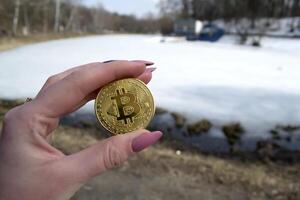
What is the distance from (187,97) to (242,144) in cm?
205

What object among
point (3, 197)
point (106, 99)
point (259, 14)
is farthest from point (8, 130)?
point (259, 14)

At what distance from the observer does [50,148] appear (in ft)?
3.92

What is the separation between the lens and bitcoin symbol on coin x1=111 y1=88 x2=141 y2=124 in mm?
1252

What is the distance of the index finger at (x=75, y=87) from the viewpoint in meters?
1.16

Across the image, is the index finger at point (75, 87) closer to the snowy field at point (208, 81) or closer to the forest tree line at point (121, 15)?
the snowy field at point (208, 81)

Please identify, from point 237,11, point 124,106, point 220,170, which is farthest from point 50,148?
point 237,11

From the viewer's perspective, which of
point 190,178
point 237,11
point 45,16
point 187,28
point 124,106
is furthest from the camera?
point 237,11

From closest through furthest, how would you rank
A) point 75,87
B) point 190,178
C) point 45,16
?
point 75,87 < point 190,178 < point 45,16

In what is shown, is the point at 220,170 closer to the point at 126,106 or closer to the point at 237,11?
the point at 126,106

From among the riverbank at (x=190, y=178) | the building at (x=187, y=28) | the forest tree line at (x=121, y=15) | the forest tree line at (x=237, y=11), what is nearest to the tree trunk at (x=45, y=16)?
the forest tree line at (x=121, y=15)

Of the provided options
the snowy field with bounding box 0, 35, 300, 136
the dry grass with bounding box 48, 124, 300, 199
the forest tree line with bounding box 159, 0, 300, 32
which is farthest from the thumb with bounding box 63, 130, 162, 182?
the forest tree line with bounding box 159, 0, 300, 32

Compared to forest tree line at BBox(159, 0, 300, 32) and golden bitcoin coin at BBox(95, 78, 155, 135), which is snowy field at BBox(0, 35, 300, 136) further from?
forest tree line at BBox(159, 0, 300, 32)

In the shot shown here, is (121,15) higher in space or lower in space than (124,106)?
higher

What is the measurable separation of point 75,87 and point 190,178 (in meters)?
3.51
